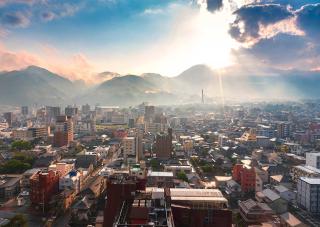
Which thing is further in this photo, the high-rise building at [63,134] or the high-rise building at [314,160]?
the high-rise building at [63,134]

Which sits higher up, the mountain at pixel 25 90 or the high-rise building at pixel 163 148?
the mountain at pixel 25 90

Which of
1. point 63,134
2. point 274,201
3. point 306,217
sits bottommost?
point 306,217

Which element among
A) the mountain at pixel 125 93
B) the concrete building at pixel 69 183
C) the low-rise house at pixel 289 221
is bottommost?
the low-rise house at pixel 289 221

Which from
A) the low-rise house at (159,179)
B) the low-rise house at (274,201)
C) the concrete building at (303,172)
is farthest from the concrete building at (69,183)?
the concrete building at (303,172)

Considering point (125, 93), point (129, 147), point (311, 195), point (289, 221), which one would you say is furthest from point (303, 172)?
point (125, 93)

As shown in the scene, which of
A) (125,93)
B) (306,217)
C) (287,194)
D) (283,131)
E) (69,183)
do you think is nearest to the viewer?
(306,217)

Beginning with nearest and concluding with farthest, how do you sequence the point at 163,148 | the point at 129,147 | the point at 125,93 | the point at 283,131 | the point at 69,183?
1. the point at 69,183
2. the point at 129,147
3. the point at 163,148
4. the point at 283,131
5. the point at 125,93

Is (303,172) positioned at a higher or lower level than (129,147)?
lower

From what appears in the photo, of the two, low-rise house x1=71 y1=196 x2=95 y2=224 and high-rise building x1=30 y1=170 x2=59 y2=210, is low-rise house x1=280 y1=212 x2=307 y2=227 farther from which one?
high-rise building x1=30 y1=170 x2=59 y2=210

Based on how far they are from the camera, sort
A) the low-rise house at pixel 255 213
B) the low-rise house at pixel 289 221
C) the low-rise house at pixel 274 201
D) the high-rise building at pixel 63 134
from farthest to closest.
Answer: the high-rise building at pixel 63 134
the low-rise house at pixel 274 201
the low-rise house at pixel 255 213
the low-rise house at pixel 289 221

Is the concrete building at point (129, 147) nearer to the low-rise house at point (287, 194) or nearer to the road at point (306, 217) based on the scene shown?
the low-rise house at point (287, 194)

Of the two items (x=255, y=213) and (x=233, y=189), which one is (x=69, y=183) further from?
(x=255, y=213)
